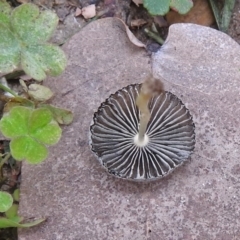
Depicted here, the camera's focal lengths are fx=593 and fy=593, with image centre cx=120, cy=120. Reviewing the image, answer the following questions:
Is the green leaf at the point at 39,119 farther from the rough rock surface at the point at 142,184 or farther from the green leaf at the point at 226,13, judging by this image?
the green leaf at the point at 226,13

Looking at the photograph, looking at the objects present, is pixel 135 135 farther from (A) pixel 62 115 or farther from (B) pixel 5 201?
(B) pixel 5 201

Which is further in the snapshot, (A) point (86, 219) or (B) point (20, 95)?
(B) point (20, 95)

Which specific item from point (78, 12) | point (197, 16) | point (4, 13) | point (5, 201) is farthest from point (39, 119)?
point (197, 16)

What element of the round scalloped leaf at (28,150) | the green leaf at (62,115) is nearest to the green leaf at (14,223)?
the round scalloped leaf at (28,150)

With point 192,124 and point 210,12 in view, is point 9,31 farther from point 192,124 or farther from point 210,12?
point 210,12

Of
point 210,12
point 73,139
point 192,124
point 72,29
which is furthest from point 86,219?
point 210,12

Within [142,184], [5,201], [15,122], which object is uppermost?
[15,122]
